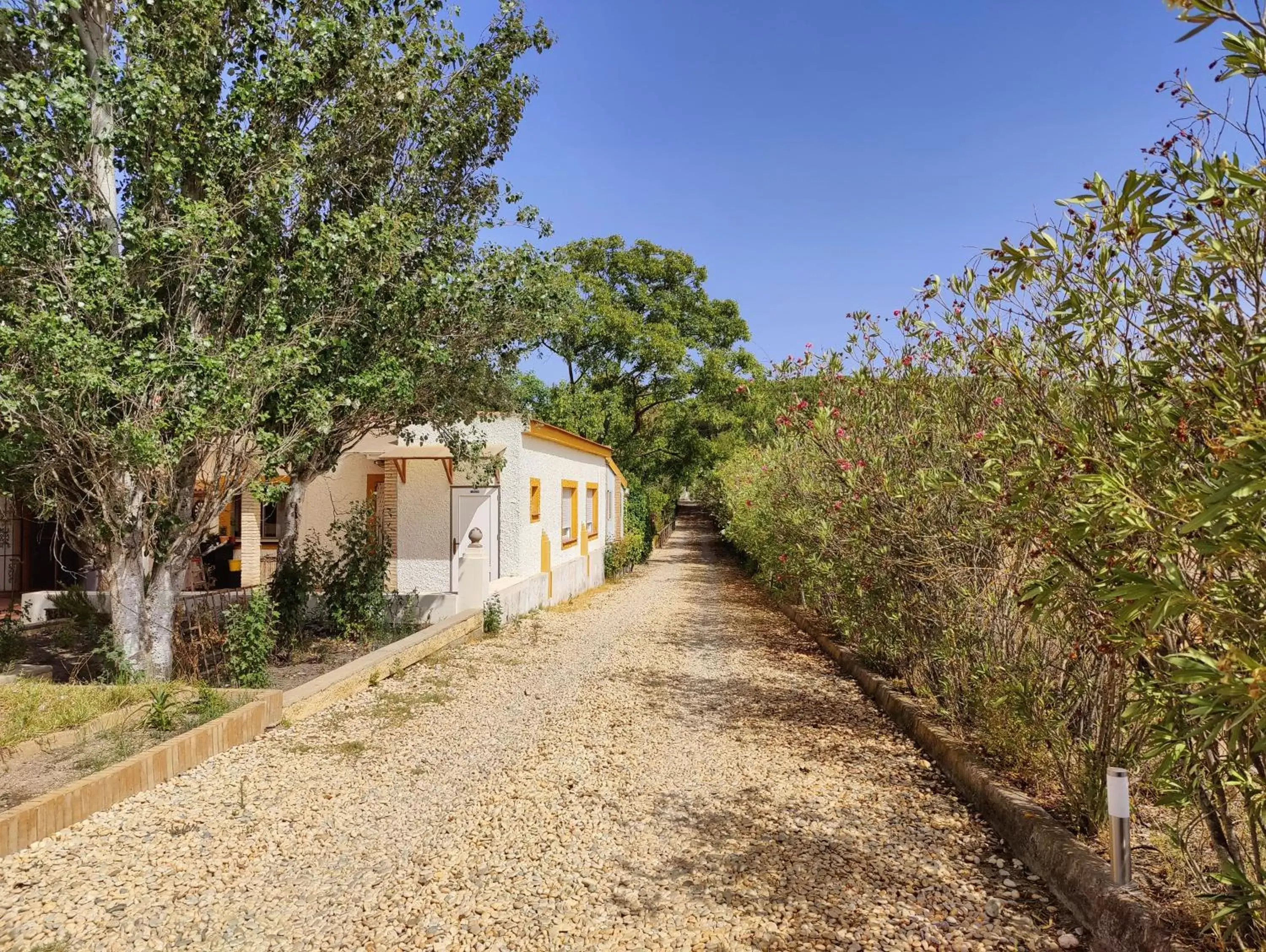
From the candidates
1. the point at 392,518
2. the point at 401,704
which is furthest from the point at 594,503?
the point at 401,704

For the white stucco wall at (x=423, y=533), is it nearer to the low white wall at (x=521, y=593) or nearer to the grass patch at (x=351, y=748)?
the low white wall at (x=521, y=593)

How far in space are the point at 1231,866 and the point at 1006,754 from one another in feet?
7.96

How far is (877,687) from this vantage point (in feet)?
22.2

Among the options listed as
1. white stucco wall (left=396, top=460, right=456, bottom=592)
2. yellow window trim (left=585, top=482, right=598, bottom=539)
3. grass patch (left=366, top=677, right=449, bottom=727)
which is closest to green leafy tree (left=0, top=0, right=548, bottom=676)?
grass patch (left=366, top=677, right=449, bottom=727)

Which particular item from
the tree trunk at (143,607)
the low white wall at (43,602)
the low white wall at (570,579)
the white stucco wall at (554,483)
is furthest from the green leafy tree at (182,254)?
the low white wall at (570,579)

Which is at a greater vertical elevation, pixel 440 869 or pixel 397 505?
pixel 397 505

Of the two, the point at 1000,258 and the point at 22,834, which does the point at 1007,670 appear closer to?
the point at 1000,258

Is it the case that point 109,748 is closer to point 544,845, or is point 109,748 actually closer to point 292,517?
point 544,845

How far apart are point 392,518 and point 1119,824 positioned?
423 inches

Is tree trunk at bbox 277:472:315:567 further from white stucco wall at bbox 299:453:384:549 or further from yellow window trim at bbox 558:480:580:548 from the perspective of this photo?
yellow window trim at bbox 558:480:580:548

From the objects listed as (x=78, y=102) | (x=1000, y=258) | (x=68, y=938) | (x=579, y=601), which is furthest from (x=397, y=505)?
(x=1000, y=258)

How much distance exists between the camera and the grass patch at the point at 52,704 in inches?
189

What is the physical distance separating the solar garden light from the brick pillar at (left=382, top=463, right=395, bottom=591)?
414 inches

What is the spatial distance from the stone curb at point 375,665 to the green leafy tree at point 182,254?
131cm
